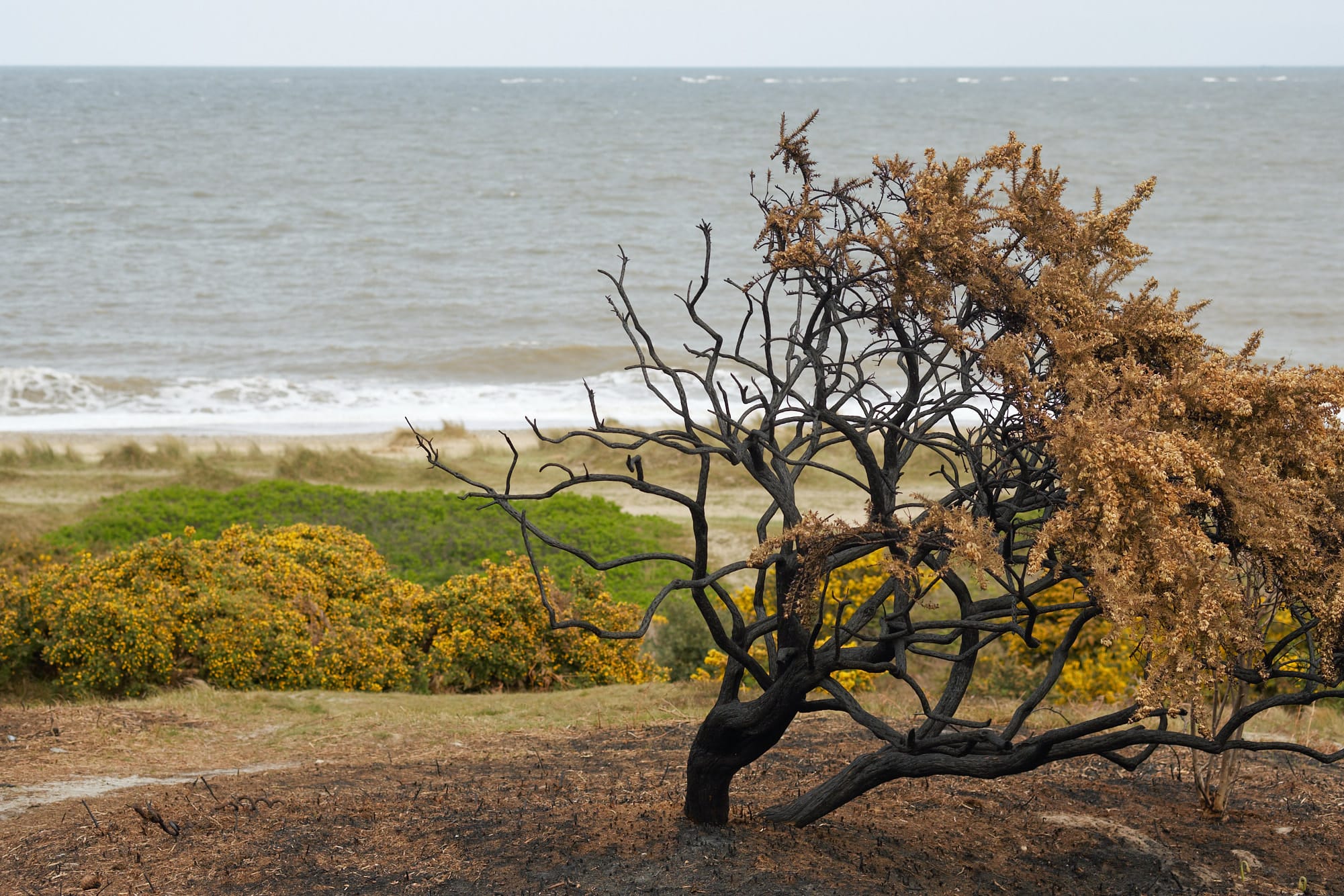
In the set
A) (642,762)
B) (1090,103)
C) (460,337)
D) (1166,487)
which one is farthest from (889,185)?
(1090,103)

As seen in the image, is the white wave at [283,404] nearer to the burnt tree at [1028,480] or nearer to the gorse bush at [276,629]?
the gorse bush at [276,629]

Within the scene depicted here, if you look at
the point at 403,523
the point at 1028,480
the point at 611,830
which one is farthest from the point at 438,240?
the point at 1028,480

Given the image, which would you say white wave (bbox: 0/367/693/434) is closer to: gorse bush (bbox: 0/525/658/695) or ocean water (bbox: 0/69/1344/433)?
ocean water (bbox: 0/69/1344/433)

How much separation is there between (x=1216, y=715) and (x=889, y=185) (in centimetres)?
307

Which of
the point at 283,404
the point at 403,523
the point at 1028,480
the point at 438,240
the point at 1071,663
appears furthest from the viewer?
the point at 438,240

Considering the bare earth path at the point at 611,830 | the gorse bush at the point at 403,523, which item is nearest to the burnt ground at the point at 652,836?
the bare earth path at the point at 611,830

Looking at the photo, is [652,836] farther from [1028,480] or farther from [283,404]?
[283,404]

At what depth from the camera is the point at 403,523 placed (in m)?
14.1

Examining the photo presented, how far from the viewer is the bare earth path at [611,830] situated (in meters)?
4.77

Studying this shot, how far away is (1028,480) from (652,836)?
90.3 inches

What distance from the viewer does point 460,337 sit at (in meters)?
33.3

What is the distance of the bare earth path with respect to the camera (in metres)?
4.77

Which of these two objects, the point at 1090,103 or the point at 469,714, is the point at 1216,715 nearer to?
the point at 469,714

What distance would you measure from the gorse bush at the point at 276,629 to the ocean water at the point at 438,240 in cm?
1377
